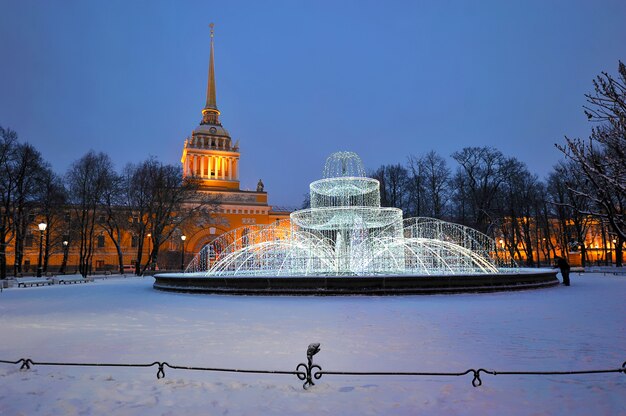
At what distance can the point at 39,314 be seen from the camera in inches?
379

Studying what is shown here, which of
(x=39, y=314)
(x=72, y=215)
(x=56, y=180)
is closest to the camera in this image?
(x=39, y=314)

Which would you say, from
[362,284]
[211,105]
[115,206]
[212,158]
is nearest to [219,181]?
[212,158]

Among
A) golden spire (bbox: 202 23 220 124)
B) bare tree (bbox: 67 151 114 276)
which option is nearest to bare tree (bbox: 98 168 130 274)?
bare tree (bbox: 67 151 114 276)

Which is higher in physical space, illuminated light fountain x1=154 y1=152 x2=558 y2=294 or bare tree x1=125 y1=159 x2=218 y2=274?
bare tree x1=125 y1=159 x2=218 y2=274

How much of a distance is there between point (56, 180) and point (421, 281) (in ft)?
101

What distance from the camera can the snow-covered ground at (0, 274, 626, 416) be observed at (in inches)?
148

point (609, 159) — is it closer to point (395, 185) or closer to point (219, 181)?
point (395, 185)

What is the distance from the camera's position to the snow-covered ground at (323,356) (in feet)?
12.3

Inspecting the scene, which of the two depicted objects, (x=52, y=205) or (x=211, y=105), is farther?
(x=211, y=105)

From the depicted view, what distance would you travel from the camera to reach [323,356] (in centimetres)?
532

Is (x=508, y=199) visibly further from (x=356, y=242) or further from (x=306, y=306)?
(x=306, y=306)

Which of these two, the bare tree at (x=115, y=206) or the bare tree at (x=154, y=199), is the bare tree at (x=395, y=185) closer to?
the bare tree at (x=154, y=199)

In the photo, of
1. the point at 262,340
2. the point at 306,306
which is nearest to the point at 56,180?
the point at 306,306

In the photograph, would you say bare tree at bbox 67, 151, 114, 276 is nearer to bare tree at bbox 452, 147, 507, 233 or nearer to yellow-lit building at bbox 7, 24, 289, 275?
yellow-lit building at bbox 7, 24, 289, 275
